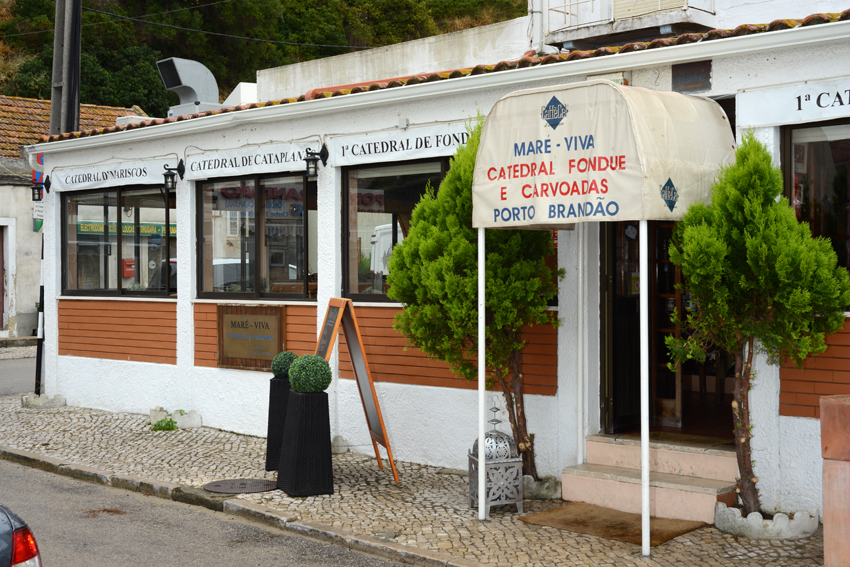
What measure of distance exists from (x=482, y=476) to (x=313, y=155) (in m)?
4.11

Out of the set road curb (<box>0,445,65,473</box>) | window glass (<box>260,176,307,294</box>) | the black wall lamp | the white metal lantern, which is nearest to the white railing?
window glass (<box>260,176,307,294</box>)

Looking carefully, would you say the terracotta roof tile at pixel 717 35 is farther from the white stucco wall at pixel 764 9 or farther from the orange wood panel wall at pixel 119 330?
the orange wood panel wall at pixel 119 330

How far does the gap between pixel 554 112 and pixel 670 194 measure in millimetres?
959

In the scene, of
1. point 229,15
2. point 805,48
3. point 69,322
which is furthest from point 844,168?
point 229,15

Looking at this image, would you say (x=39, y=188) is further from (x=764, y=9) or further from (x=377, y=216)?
(x=764, y=9)

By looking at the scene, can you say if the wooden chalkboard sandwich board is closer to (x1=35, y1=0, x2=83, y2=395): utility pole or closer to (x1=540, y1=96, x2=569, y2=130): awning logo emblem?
(x1=540, y1=96, x2=569, y2=130): awning logo emblem

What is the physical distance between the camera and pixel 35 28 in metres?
33.8

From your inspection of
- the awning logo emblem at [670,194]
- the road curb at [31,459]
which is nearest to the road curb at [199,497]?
the road curb at [31,459]

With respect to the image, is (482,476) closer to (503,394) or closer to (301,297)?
(503,394)

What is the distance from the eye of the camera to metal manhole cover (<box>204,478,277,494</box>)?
25.2ft

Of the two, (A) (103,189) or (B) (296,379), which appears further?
(A) (103,189)

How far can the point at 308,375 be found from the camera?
7375mm

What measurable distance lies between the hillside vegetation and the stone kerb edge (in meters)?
30.9

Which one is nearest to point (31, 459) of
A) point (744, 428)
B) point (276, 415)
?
point (276, 415)
